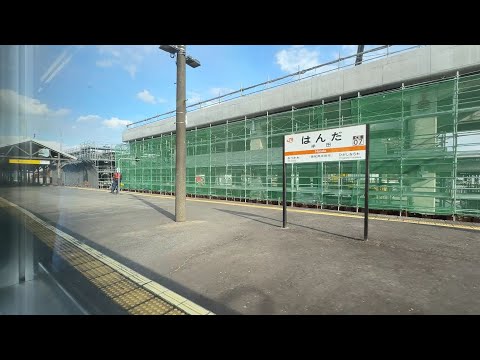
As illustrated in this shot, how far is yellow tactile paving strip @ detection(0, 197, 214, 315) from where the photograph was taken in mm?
2916

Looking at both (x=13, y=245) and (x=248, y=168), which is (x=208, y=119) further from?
(x=13, y=245)

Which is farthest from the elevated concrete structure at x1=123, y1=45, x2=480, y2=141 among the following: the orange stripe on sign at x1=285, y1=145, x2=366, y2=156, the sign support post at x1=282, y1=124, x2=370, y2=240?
Result: the orange stripe on sign at x1=285, y1=145, x2=366, y2=156

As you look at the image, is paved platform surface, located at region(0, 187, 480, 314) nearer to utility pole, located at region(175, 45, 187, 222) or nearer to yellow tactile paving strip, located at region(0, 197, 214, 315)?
yellow tactile paving strip, located at region(0, 197, 214, 315)

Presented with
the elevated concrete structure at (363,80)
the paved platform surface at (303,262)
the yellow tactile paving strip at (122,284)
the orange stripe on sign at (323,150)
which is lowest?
the yellow tactile paving strip at (122,284)

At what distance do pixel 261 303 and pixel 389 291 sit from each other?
1.71m

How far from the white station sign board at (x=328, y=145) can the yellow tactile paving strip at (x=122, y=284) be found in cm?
484

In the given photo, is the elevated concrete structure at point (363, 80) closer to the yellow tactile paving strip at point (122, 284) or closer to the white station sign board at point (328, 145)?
the white station sign board at point (328, 145)

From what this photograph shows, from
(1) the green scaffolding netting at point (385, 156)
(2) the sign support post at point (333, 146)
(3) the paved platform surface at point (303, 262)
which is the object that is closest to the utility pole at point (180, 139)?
(3) the paved platform surface at point (303, 262)

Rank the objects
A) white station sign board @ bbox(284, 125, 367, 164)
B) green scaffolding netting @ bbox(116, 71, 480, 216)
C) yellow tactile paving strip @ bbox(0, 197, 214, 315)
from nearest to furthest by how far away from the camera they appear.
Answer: yellow tactile paving strip @ bbox(0, 197, 214, 315)
white station sign board @ bbox(284, 125, 367, 164)
green scaffolding netting @ bbox(116, 71, 480, 216)

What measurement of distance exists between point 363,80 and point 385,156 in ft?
10.7

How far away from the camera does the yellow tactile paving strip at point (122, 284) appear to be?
292cm

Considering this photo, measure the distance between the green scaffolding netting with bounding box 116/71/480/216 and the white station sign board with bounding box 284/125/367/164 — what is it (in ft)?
14.5

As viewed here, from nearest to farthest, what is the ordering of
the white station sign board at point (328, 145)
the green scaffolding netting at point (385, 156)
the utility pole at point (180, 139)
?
the white station sign board at point (328, 145)
the utility pole at point (180, 139)
the green scaffolding netting at point (385, 156)
